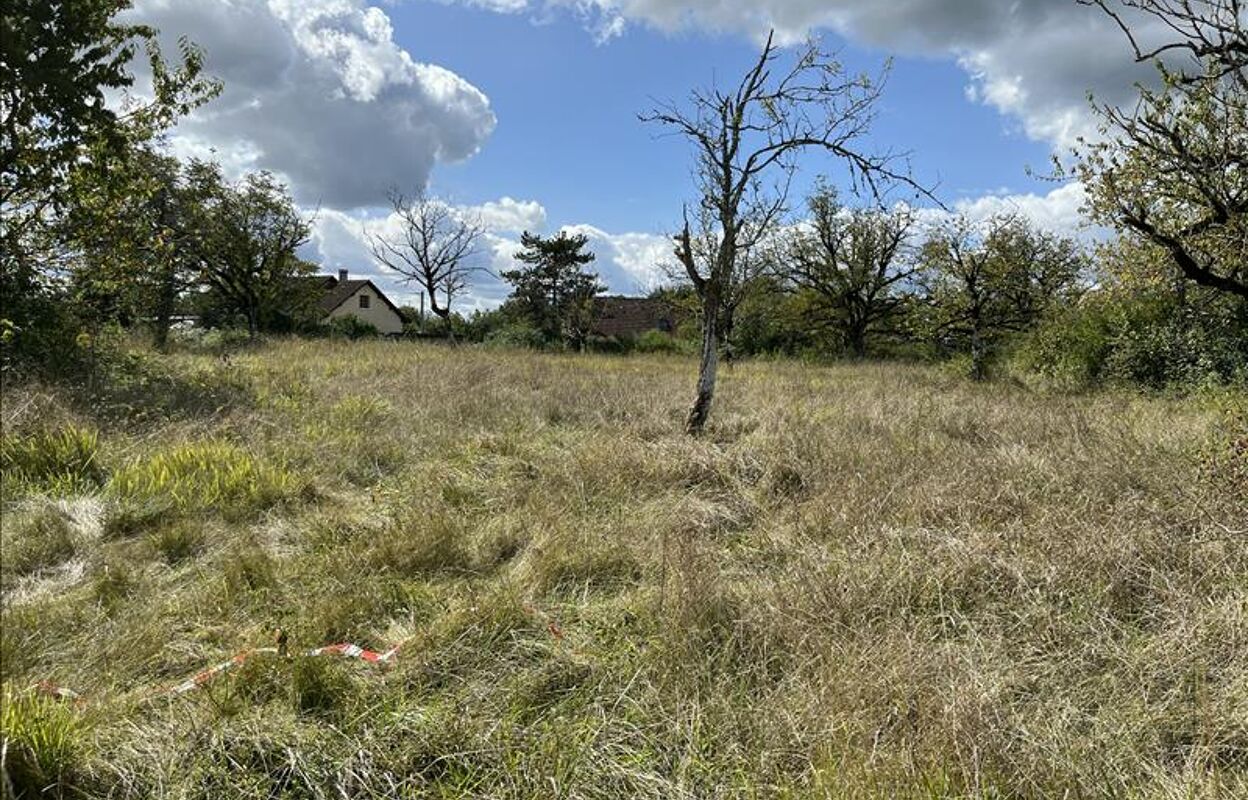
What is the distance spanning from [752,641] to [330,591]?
2.28 m

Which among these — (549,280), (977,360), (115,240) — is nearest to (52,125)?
(115,240)

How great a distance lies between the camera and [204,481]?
4.90 metres

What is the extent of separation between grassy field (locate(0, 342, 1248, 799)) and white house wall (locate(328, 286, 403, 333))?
50862mm

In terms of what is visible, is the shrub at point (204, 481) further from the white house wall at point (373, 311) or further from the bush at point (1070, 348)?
the white house wall at point (373, 311)

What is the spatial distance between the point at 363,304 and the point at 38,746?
2287 inches

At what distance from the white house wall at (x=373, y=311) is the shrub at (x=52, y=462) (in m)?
50.8

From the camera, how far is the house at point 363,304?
5291 cm

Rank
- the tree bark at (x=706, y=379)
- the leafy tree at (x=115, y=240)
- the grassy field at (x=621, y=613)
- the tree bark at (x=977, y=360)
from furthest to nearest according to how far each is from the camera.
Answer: the tree bark at (x=977, y=360), the tree bark at (x=706, y=379), the leafy tree at (x=115, y=240), the grassy field at (x=621, y=613)

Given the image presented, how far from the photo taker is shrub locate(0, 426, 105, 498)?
4484 mm

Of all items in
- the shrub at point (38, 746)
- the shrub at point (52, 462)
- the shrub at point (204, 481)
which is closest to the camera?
the shrub at point (38, 746)

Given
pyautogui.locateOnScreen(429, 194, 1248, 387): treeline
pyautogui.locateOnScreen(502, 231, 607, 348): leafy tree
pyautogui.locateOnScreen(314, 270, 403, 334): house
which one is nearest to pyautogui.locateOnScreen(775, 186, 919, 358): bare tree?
pyautogui.locateOnScreen(429, 194, 1248, 387): treeline

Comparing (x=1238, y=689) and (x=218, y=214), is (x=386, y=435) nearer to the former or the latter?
(x=1238, y=689)

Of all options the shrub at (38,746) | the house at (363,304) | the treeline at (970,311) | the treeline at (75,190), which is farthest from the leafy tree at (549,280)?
the shrub at (38,746)

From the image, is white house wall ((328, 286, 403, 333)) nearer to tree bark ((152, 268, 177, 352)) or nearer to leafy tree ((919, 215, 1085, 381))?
tree bark ((152, 268, 177, 352))
